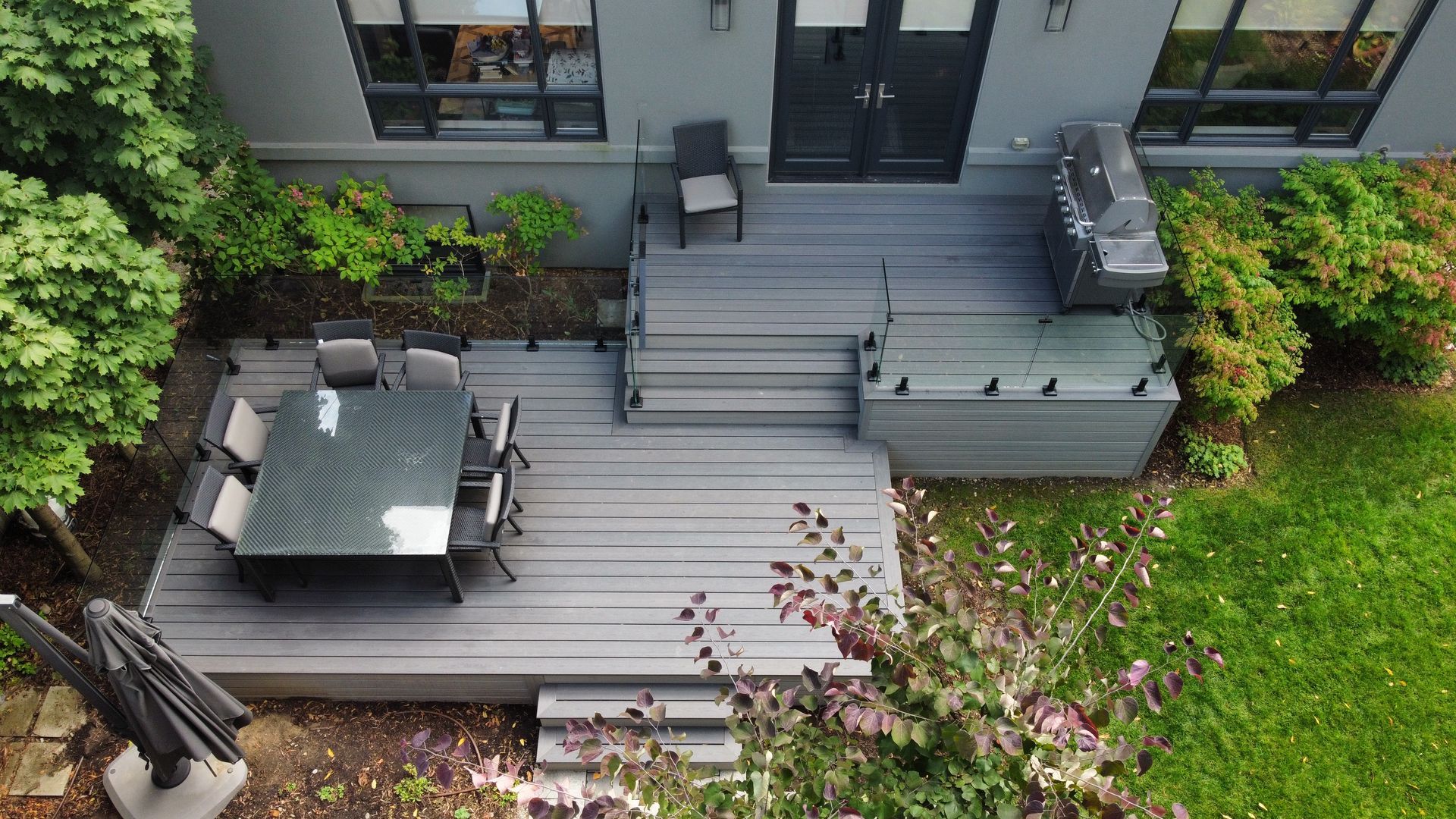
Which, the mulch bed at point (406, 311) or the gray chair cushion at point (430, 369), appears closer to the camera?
the gray chair cushion at point (430, 369)

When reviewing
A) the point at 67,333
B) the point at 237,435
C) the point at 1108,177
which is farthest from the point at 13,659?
the point at 1108,177

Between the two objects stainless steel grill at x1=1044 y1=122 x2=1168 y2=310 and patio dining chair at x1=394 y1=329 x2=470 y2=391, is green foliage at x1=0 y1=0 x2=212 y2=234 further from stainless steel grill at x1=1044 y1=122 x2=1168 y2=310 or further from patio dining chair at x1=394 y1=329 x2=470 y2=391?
stainless steel grill at x1=1044 y1=122 x2=1168 y2=310

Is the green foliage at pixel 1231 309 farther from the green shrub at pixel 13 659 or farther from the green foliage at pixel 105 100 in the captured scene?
the green shrub at pixel 13 659

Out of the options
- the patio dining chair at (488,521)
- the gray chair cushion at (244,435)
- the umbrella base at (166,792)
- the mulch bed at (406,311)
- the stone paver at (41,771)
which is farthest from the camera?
the mulch bed at (406,311)

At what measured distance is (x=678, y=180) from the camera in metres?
9.21

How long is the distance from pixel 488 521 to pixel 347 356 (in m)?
2.32

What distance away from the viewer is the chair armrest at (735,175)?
29.7 feet

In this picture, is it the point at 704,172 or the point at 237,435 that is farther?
the point at 704,172

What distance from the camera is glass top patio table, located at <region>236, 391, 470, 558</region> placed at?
23.5ft

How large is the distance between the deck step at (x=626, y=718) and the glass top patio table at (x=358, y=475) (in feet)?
4.72

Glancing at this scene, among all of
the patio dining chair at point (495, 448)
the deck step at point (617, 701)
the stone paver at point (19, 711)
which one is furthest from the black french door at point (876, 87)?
the stone paver at point (19, 711)

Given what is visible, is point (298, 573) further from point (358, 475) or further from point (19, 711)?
point (19, 711)

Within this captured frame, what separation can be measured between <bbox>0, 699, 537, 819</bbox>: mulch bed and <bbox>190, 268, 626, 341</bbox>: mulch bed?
355cm

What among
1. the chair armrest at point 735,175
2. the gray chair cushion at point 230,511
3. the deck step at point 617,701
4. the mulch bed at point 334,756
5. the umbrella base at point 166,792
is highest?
the chair armrest at point 735,175
